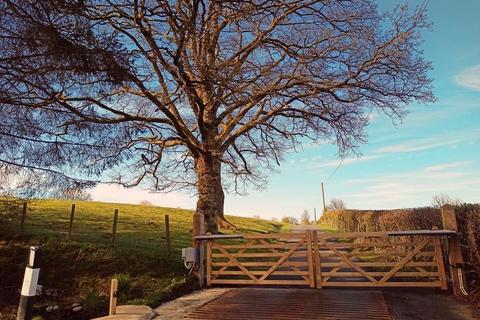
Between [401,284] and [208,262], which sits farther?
[208,262]

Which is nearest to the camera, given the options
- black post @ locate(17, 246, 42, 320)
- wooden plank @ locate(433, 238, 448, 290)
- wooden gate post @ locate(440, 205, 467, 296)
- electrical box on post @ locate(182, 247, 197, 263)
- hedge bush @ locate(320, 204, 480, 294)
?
black post @ locate(17, 246, 42, 320)

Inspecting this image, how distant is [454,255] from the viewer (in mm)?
7586

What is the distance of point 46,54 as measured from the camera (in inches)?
165

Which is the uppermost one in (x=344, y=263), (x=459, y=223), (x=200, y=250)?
(x=459, y=223)

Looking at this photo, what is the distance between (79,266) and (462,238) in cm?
994

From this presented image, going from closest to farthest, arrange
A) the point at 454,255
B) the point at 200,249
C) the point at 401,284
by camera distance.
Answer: the point at 454,255 < the point at 401,284 < the point at 200,249

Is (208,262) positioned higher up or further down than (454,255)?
further down

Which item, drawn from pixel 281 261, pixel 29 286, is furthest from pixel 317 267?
pixel 29 286

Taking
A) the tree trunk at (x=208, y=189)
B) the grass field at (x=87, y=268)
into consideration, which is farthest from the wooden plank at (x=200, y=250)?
the tree trunk at (x=208, y=189)

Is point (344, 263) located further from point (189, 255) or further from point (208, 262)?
point (189, 255)

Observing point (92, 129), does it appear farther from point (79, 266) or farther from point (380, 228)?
point (380, 228)

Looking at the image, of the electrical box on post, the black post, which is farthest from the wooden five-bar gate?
the black post

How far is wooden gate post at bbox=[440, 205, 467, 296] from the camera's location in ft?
24.2

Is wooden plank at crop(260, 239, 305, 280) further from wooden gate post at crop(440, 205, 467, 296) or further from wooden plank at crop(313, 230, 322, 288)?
wooden gate post at crop(440, 205, 467, 296)
